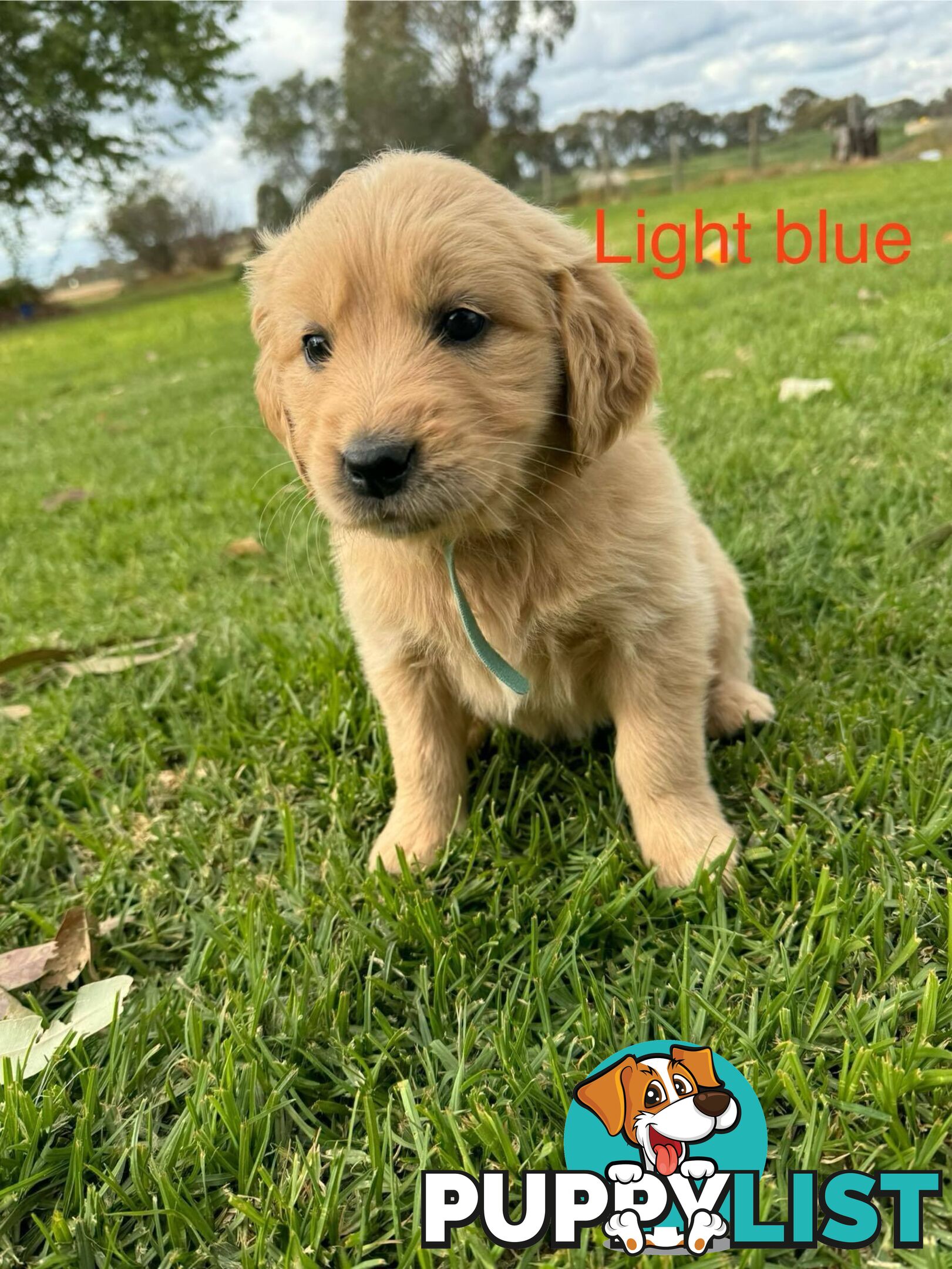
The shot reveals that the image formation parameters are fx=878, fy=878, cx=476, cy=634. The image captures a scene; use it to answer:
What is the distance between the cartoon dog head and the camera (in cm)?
111

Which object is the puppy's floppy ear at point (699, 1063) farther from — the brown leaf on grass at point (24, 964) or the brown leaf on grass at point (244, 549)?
the brown leaf on grass at point (244, 549)

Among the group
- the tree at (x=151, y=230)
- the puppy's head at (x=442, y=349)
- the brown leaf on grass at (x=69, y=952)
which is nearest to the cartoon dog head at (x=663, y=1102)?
the puppy's head at (x=442, y=349)

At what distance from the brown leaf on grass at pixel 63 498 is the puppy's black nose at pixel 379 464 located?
13.6ft

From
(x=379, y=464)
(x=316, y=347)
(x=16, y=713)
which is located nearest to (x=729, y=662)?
(x=379, y=464)

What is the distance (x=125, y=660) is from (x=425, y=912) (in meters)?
1.64

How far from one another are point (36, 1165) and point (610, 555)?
4.37ft

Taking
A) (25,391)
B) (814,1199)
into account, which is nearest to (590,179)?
(25,391)

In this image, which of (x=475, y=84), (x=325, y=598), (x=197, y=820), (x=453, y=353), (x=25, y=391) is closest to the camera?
(x=453, y=353)

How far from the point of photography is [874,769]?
5.66 feet

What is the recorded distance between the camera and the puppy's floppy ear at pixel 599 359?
5.35 feet

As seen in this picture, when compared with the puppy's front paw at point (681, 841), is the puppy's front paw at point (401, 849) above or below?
below

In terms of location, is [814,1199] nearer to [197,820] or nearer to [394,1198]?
[394,1198]

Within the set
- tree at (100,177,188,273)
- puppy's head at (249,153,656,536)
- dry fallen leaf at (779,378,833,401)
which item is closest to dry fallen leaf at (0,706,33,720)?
puppy's head at (249,153,656,536)

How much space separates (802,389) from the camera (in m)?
4.15
